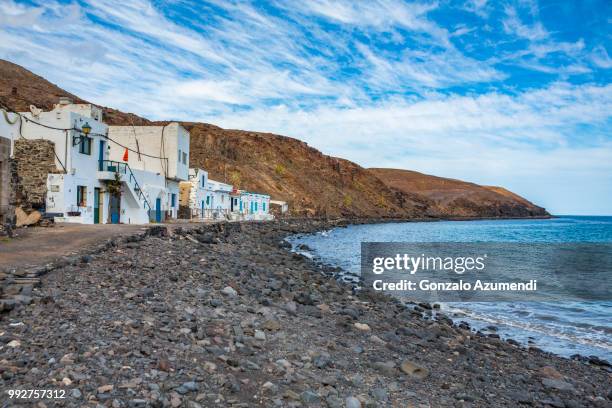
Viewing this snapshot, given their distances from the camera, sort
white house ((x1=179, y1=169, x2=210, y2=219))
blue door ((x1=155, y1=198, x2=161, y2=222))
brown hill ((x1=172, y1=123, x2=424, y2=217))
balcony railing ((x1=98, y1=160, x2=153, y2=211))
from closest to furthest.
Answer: balcony railing ((x1=98, y1=160, x2=153, y2=211)) → blue door ((x1=155, y1=198, x2=161, y2=222)) → white house ((x1=179, y1=169, x2=210, y2=219)) → brown hill ((x1=172, y1=123, x2=424, y2=217))

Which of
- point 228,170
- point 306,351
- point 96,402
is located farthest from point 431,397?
point 228,170

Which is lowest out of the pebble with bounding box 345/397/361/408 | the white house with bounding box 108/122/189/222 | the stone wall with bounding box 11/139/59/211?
the pebble with bounding box 345/397/361/408

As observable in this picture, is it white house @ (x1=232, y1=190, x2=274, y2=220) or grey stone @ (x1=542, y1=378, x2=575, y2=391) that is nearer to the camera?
grey stone @ (x1=542, y1=378, x2=575, y2=391)

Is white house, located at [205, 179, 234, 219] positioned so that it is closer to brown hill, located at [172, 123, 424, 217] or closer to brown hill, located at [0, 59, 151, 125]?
brown hill, located at [172, 123, 424, 217]

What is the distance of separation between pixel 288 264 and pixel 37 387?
52.3 ft

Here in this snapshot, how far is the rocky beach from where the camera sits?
5.30m

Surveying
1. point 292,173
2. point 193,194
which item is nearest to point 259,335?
point 193,194

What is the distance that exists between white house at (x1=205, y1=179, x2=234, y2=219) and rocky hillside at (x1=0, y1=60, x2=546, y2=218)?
22083 millimetres

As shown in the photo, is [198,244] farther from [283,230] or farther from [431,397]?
[283,230]

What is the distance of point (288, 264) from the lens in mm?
20547

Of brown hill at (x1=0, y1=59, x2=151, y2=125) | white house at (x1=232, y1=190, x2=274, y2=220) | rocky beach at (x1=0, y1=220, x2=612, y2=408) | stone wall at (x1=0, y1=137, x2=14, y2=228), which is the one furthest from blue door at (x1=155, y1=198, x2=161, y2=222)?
brown hill at (x1=0, y1=59, x2=151, y2=125)

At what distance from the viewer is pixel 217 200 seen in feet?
151

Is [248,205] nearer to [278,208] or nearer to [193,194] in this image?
[193,194]

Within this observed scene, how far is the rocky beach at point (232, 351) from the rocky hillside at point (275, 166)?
6090cm
